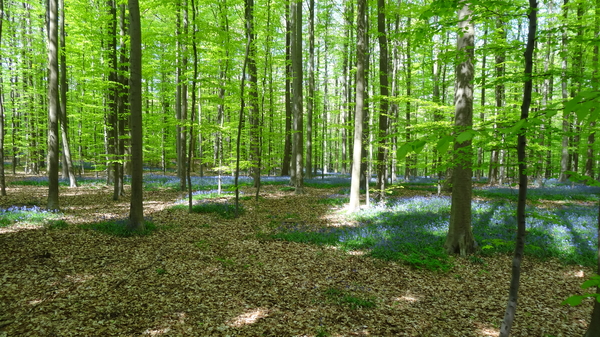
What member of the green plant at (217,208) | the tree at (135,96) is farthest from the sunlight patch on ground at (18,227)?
the green plant at (217,208)

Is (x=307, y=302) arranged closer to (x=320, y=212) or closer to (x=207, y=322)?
(x=207, y=322)

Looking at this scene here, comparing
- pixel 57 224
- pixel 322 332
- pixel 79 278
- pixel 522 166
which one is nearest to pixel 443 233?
pixel 322 332

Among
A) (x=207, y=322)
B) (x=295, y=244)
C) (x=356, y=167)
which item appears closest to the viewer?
(x=207, y=322)

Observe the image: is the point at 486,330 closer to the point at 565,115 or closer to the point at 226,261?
the point at 565,115

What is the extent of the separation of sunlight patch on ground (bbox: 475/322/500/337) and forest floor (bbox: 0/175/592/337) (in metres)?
0.03

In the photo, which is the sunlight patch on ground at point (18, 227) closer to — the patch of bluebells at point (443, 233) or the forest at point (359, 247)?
the forest at point (359, 247)

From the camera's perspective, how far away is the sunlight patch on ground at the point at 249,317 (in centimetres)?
468

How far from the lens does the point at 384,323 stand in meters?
4.83

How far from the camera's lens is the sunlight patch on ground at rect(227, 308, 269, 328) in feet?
15.4

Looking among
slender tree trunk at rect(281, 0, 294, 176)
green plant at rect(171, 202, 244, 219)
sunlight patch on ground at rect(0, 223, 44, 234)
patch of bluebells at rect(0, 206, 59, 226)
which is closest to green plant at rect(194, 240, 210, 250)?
green plant at rect(171, 202, 244, 219)

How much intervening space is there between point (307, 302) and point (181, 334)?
2252mm

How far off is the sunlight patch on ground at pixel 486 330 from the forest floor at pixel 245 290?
0.09 feet

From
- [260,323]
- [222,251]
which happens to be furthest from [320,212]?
[260,323]

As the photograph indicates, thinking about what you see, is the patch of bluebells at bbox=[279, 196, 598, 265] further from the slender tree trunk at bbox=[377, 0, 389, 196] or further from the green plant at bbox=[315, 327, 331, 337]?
the green plant at bbox=[315, 327, 331, 337]
